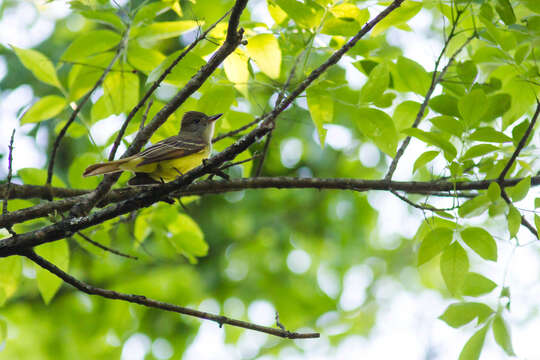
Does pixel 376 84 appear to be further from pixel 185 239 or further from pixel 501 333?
pixel 185 239

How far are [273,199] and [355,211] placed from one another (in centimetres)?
129

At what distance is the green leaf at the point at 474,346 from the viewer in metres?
2.85

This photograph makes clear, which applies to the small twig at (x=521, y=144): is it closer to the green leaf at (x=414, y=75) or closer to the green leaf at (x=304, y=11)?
the green leaf at (x=414, y=75)

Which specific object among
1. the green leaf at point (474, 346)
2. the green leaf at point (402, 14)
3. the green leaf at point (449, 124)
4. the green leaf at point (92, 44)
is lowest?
the green leaf at point (474, 346)

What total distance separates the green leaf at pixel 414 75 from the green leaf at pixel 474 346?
→ 4.81 ft

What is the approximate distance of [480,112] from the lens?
9.04ft

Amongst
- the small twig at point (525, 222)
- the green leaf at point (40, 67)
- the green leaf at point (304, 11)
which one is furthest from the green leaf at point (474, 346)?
the green leaf at point (40, 67)

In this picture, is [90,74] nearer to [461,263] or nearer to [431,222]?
[431,222]

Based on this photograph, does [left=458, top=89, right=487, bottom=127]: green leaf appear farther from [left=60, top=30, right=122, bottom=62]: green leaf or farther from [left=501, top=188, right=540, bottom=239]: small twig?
[left=60, top=30, right=122, bottom=62]: green leaf

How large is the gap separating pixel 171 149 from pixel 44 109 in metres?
0.94

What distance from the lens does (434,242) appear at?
2785 millimetres

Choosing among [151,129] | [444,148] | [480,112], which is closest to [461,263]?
[444,148]

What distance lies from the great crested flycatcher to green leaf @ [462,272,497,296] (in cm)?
175

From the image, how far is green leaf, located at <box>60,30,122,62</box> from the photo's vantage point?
3.38 m
